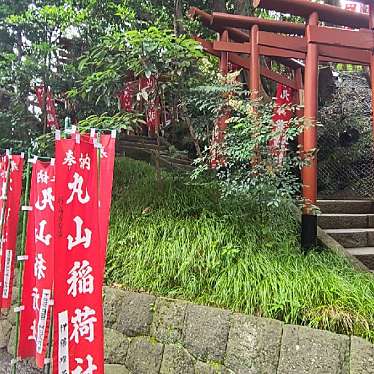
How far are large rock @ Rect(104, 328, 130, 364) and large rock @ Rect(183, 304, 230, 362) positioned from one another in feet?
2.38

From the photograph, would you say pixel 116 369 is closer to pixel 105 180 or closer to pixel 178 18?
pixel 105 180

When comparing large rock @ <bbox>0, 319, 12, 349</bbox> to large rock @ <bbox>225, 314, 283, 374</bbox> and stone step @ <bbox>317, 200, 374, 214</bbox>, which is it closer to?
large rock @ <bbox>225, 314, 283, 374</bbox>

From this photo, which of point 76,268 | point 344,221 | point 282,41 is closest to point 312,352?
point 76,268

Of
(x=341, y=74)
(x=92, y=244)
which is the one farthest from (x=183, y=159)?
(x=341, y=74)

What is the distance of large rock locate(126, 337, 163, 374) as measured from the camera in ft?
10.8

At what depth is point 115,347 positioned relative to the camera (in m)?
3.59

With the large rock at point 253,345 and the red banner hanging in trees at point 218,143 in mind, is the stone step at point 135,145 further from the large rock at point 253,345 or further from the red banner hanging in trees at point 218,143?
the large rock at point 253,345

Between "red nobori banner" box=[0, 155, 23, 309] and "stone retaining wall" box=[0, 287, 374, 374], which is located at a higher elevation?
"red nobori banner" box=[0, 155, 23, 309]

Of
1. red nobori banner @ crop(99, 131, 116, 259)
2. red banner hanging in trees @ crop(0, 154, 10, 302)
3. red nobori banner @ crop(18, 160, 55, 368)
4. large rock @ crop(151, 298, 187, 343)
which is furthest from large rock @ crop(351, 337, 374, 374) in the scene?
red banner hanging in trees @ crop(0, 154, 10, 302)

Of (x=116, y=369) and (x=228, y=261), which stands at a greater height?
(x=228, y=261)

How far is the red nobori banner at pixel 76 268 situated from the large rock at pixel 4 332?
263cm

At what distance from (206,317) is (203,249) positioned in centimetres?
67

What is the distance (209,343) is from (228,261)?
0.71 meters

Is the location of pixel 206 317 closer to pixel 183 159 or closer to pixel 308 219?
pixel 308 219
